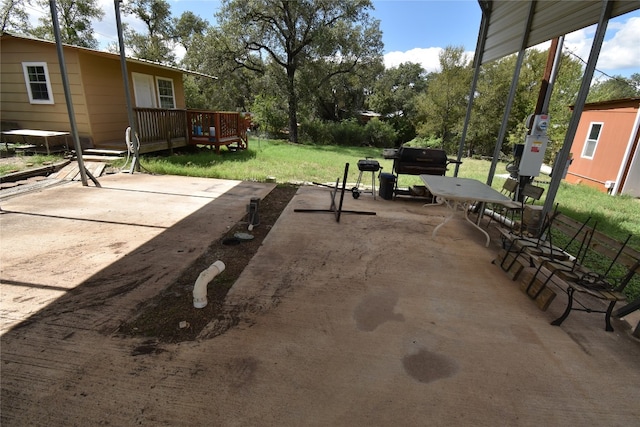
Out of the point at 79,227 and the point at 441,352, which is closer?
the point at 441,352

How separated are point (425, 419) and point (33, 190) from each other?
6.64m

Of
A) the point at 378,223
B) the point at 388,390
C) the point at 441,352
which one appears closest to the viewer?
the point at 388,390

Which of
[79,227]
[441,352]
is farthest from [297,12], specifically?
[441,352]

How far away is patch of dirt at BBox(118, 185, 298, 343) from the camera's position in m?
2.17

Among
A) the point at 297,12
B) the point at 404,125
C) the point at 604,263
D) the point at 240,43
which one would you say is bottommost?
the point at 604,263

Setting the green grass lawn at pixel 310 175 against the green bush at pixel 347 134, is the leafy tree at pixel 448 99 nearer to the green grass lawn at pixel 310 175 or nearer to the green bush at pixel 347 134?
the green bush at pixel 347 134

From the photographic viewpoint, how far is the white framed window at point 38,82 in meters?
8.13

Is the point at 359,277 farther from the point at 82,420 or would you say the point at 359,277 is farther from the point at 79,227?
the point at 79,227

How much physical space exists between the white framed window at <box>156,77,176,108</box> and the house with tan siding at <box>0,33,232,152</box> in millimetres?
1370

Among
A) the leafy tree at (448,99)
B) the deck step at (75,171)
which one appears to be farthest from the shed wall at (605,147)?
the deck step at (75,171)

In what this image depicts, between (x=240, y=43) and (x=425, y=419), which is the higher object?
(x=240, y=43)

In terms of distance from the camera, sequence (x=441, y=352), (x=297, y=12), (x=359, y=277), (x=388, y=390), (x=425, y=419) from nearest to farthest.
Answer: (x=425, y=419)
(x=388, y=390)
(x=441, y=352)
(x=359, y=277)
(x=297, y=12)

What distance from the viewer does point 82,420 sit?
59.9 inches

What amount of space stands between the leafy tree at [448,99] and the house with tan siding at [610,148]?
6.76m
